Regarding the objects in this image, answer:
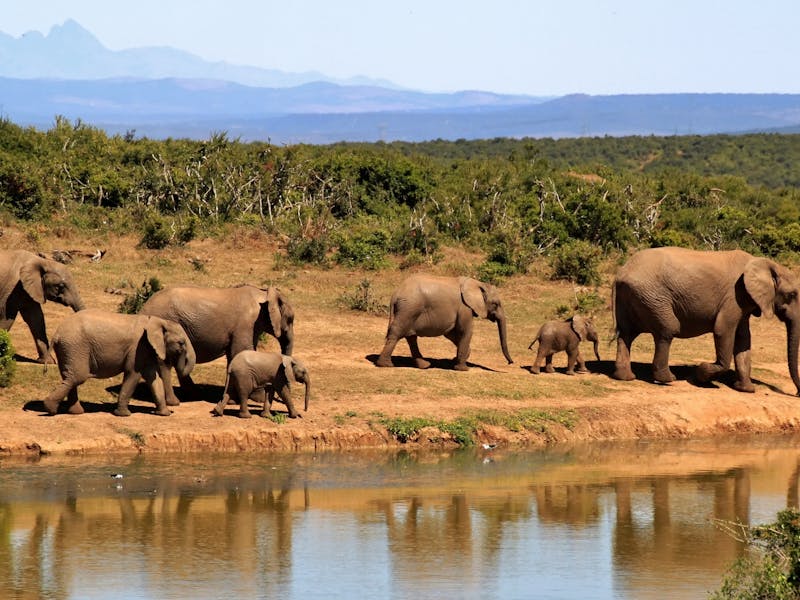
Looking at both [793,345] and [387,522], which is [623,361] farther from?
[387,522]

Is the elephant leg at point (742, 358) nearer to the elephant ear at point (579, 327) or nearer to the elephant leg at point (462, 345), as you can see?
the elephant ear at point (579, 327)

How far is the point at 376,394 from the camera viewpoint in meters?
21.9

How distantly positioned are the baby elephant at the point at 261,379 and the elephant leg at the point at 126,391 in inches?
47.1

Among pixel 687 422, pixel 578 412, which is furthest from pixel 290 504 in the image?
pixel 687 422

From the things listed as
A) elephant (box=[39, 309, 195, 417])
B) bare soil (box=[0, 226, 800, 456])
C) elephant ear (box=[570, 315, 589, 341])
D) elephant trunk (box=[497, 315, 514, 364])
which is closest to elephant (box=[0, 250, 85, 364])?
bare soil (box=[0, 226, 800, 456])

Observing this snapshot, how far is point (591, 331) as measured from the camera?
79.4 ft

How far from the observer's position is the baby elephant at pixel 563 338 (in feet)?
78.1

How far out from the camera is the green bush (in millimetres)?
20391

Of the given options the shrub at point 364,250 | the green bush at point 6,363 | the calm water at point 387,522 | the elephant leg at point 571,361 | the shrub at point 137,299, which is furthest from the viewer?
the shrub at point 364,250

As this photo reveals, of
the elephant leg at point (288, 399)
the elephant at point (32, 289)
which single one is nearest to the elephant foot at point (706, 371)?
the elephant leg at point (288, 399)

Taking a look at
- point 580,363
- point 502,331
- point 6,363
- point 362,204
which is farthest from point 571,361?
point 362,204

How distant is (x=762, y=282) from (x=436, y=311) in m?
5.15

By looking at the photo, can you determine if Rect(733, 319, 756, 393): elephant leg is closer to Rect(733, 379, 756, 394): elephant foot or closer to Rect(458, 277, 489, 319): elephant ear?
Rect(733, 379, 756, 394): elephant foot

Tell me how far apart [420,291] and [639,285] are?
347 centimetres
